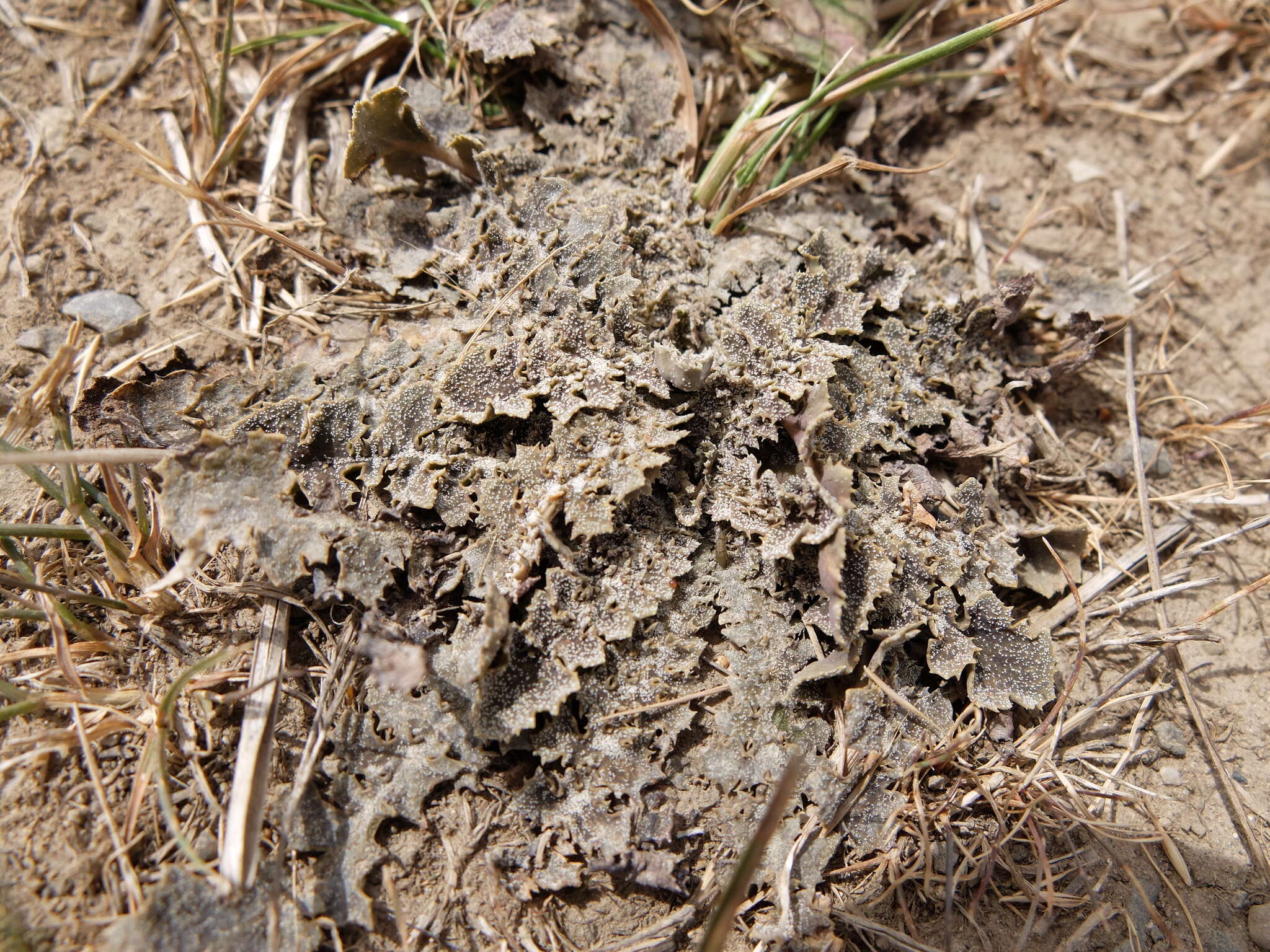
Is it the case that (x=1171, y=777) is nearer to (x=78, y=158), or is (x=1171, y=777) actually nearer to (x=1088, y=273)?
(x=1088, y=273)

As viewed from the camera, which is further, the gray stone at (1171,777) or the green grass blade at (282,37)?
the green grass blade at (282,37)

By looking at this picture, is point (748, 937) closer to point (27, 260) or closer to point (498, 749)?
point (498, 749)

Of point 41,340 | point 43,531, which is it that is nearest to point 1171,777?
point 43,531

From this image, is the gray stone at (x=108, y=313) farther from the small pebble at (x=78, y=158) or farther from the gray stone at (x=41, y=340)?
the small pebble at (x=78, y=158)

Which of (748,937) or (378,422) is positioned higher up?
(378,422)

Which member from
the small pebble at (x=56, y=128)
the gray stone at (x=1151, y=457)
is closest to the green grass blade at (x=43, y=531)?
the small pebble at (x=56, y=128)

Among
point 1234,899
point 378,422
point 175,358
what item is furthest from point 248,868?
point 1234,899
